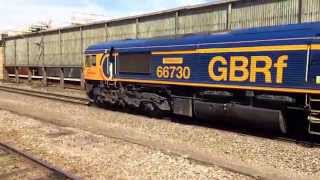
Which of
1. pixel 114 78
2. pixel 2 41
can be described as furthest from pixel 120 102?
pixel 2 41

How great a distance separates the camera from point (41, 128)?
14.4m

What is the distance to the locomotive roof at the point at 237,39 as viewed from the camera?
11.7 meters

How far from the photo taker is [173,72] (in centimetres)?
1603

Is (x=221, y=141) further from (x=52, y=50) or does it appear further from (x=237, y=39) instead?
(x=52, y=50)

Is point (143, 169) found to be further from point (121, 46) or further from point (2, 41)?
point (2, 41)

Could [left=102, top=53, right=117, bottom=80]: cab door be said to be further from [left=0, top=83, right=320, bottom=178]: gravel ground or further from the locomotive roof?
[left=0, top=83, right=320, bottom=178]: gravel ground

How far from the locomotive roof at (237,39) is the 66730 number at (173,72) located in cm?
70

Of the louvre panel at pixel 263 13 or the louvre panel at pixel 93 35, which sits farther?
the louvre panel at pixel 93 35

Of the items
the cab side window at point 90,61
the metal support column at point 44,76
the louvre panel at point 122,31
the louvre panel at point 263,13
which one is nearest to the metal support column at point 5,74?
the metal support column at point 44,76

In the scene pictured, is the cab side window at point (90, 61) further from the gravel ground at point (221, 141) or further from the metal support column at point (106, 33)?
the metal support column at point (106, 33)

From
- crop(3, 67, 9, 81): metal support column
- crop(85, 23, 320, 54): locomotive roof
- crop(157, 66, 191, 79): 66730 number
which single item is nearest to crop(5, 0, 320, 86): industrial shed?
crop(3, 67, 9, 81): metal support column

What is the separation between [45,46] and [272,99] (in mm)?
30885

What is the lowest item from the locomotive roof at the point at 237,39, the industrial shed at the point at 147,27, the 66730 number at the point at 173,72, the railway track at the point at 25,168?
the railway track at the point at 25,168

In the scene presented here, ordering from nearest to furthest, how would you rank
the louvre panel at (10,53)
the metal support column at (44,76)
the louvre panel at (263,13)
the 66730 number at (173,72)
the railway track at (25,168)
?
the railway track at (25,168)
the 66730 number at (173,72)
the louvre panel at (263,13)
the metal support column at (44,76)
the louvre panel at (10,53)
